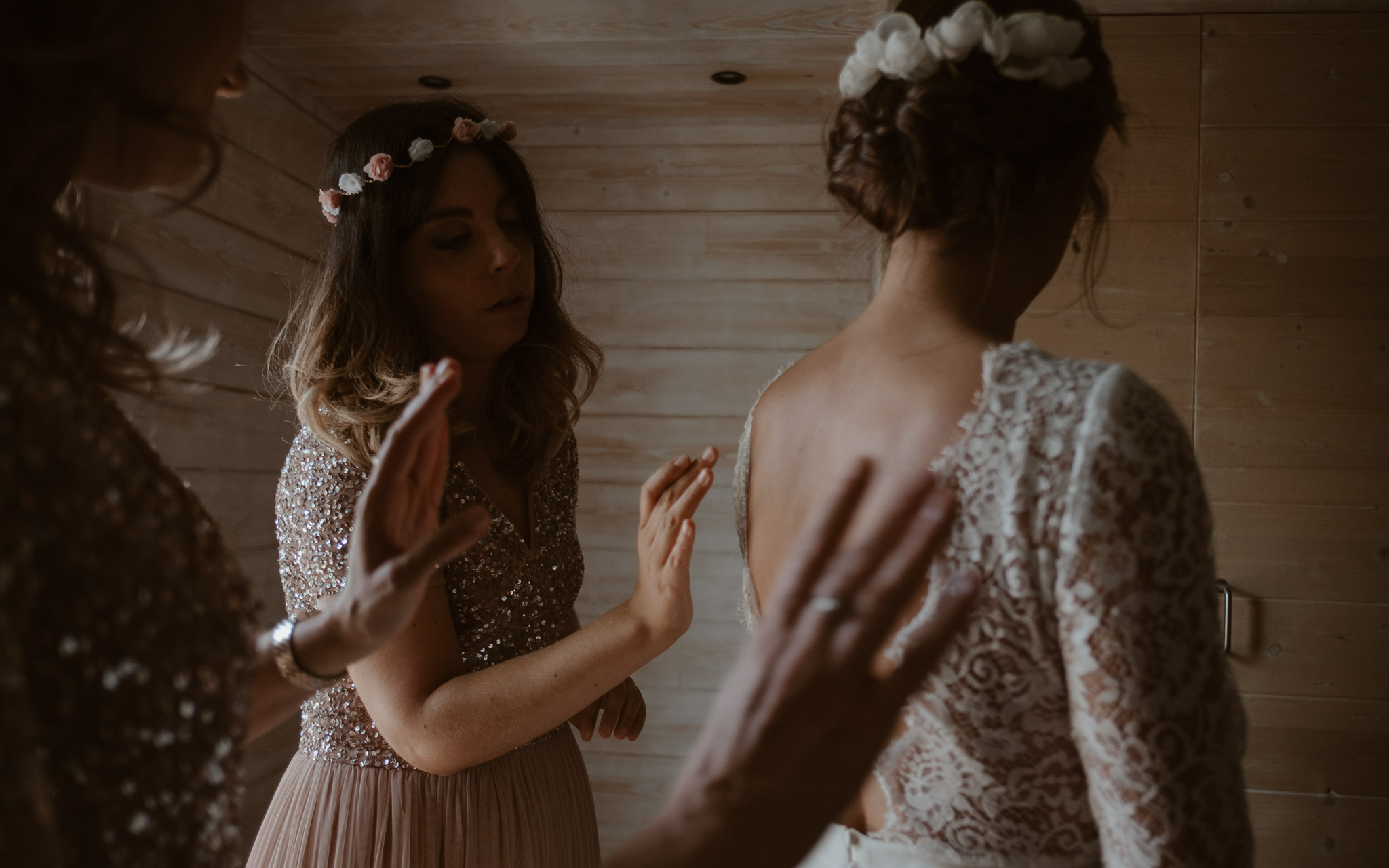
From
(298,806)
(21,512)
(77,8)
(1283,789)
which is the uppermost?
(77,8)

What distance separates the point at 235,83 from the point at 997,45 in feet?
1.95

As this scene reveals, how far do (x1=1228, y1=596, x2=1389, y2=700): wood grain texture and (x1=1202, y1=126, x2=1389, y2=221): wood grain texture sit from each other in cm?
85

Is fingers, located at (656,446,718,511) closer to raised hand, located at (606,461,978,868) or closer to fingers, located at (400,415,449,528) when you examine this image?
fingers, located at (400,415,449,528)

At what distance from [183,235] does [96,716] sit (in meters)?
1.78

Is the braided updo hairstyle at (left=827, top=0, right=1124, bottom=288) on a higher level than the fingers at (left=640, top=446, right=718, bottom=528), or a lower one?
higher

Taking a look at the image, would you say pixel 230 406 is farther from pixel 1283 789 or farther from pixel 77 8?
pixel 1283 789

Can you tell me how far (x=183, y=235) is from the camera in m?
2.02

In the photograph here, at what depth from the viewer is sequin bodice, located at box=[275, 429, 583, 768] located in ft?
3.83

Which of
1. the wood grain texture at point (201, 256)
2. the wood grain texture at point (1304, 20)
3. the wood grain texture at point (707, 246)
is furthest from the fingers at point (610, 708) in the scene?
the wood grain texture at point (1304, 20)

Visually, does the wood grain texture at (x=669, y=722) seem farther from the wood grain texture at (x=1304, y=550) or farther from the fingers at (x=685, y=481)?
the fingers at (x=685, y=481)

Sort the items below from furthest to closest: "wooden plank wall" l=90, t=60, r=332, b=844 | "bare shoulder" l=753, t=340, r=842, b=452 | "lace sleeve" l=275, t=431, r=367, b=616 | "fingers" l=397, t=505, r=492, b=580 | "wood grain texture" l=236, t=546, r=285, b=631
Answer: "wood grain texture" l=236, t=546, r=285, b=631, "wooden plank wall" l=90, t=60, r=332, b=844, "lace sleeve" l=275, t=431, r=367, b=616, "bare shoulder" l=753, t=340, r=842, b=452, "fingers" l=397, t=505, r=492, b=580

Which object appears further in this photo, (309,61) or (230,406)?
(309,61)

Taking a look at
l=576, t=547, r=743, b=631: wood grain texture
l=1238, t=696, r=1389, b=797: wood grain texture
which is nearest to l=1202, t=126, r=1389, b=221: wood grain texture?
l=1238, t=696, r=1389, b=797: wood grain texture

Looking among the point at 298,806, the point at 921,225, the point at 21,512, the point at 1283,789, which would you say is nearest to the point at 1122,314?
the point at 1283,789
